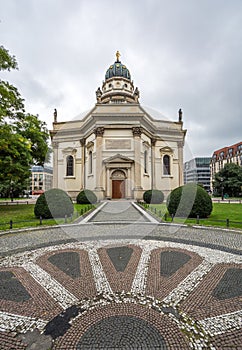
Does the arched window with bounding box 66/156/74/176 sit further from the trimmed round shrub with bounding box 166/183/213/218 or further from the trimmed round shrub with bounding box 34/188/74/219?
the trimmed round shrub with bounding box 166/183/213/218

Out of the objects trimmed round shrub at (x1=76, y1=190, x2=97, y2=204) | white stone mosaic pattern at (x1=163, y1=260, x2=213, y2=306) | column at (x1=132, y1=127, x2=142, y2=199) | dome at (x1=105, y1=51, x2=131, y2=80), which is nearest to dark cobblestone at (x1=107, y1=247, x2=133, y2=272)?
white stone mosaic pattern at (x1=163, y1=260, x2=213, y2=306)

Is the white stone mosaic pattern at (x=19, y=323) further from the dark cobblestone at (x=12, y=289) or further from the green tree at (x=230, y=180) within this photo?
the green tree at (x=230, y=180)

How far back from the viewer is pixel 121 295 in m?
4.04

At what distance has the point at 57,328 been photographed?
303cm

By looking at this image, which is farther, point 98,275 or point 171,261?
point 171,261

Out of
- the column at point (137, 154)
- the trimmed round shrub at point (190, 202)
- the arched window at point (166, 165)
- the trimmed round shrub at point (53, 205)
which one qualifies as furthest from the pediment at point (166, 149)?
the trimmed round shrub at point (53, 205)

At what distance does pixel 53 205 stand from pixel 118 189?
56.2 ft

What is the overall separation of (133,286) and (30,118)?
62.2 feet

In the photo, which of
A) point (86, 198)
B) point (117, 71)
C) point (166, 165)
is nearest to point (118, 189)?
point (86, 198)

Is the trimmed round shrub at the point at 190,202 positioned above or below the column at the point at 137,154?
below

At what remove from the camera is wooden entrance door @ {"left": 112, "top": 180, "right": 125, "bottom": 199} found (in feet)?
96.9

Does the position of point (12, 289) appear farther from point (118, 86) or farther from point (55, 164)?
point (118, 86)

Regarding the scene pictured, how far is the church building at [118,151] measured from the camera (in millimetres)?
28922

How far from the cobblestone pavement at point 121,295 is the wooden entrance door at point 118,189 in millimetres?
21680
